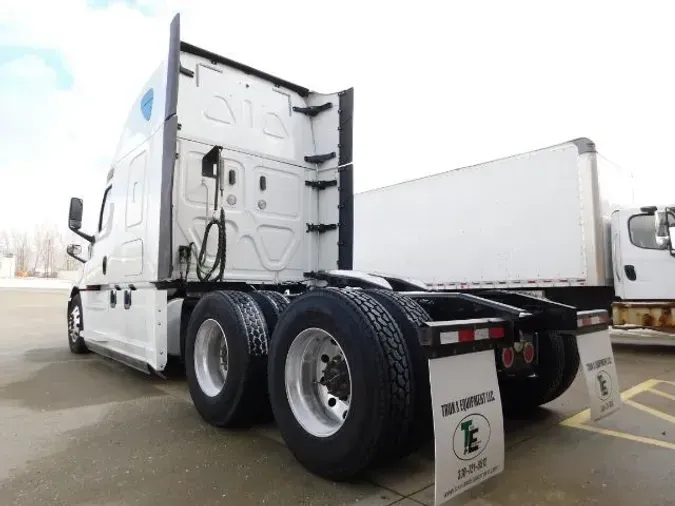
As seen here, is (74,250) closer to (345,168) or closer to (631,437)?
(345,168)

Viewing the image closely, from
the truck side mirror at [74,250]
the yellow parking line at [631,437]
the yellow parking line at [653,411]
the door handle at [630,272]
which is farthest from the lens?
the door handle at [630,272]

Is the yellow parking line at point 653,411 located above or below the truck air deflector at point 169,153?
below

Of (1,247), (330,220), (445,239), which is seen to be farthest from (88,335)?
(1,247)

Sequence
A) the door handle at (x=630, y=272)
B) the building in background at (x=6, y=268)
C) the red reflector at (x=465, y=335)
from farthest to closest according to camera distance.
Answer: the building in background at (x=6, y=268) < the door handle at (x=630, y=272) < the red reflector at (x=465, y=335)

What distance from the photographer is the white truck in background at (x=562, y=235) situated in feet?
26.4

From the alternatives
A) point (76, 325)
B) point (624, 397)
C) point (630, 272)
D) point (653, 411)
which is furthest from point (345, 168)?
point (630, 272)

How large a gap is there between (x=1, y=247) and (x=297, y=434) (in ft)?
332

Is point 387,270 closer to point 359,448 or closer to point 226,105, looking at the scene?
point 226,105

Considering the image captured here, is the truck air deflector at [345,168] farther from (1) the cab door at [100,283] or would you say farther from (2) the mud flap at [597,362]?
(2) the mud flap at [597,362]

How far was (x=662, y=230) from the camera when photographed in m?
8.03

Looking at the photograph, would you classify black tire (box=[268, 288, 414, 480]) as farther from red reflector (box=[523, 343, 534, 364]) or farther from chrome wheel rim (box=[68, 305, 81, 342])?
chrome wheel rim (box=[68, 305, 81, 342])

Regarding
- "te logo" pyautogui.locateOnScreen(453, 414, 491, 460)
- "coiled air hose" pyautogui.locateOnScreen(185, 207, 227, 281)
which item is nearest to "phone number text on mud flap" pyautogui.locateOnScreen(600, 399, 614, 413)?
"te logo" pyautogui.locateOnScreen(453, 414, 491, 460)

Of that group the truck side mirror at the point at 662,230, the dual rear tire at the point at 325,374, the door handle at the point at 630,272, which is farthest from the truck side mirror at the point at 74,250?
the truck side mirror at the point at 662,230

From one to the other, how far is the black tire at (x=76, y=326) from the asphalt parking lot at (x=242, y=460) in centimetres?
247
